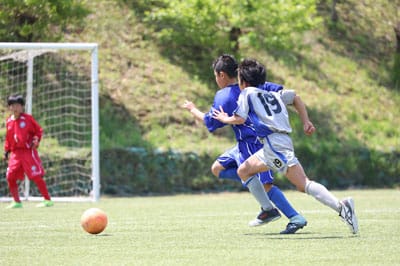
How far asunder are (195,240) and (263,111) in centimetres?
139

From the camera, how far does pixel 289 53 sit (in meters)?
24.5

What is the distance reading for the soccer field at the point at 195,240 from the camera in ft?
20.9

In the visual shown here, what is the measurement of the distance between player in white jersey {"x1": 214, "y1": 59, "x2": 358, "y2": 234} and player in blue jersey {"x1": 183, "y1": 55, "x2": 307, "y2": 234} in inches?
8.7

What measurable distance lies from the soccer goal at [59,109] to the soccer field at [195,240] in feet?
17.7

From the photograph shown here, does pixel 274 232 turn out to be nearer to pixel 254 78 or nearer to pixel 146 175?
pixel 254 78

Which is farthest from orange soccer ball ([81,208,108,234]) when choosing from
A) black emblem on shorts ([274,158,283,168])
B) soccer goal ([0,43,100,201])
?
soccer goal ([0,43,100,201])

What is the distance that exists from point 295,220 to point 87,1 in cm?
1605

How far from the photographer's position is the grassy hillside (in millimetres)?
20703

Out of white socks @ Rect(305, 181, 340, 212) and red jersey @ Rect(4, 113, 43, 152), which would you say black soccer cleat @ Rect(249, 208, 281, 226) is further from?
red jersey @ Rect(4, 113, 43, 152)

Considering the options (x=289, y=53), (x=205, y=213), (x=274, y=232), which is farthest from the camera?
(x=289, y=53)

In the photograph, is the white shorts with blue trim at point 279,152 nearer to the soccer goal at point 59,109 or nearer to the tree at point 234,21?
the soccer goal at point 59,109

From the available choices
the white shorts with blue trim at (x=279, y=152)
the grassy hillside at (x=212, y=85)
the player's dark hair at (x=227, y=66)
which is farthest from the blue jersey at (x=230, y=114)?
the grassy hillside at (x=212, y=85)

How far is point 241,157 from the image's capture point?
900 cm

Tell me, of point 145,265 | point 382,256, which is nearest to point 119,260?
point 145,265
